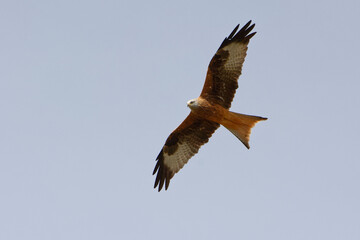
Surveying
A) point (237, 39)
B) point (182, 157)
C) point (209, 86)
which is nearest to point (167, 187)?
point (182, 157)

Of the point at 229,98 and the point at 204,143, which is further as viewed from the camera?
the point at 204,143

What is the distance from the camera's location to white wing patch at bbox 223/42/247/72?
11.2m

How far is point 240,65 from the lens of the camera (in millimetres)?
11258

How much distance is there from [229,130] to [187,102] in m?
1.01

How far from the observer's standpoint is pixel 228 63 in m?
11.2

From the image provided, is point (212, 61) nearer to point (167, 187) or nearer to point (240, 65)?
point (240, 65)

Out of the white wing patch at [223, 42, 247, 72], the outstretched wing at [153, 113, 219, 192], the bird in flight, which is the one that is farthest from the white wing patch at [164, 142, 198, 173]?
the white wing patch at [223, 42, 247, 72]

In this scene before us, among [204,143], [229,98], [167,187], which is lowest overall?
[167,187]

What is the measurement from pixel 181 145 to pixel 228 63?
2149 millimetres

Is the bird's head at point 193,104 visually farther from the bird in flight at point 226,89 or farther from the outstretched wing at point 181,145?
the outstretched wing at point 181,145

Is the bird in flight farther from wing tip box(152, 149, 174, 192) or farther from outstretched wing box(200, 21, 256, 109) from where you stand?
wing tip box(152, 149, 174, 192)

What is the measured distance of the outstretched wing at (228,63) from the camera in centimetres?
1120

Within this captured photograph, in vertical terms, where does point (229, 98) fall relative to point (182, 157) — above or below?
above

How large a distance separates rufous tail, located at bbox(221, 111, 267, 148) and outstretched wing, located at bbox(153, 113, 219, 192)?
2.21ft
